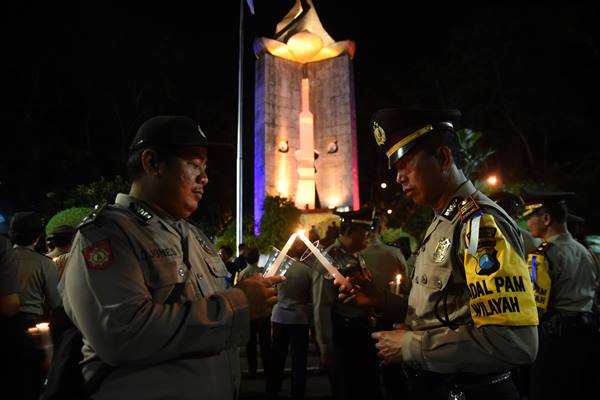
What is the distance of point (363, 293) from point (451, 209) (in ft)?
2.73

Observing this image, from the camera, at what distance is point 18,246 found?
16.3ft

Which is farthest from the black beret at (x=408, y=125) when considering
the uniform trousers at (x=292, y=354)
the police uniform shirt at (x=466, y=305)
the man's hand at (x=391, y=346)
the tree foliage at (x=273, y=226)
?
the tree foliage at (x=273, y=226)

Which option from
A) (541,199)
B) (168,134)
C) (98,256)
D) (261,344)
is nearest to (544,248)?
(541,199)

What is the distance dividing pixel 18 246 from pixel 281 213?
19.4 meters

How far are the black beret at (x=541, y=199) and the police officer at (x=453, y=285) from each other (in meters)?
2.73

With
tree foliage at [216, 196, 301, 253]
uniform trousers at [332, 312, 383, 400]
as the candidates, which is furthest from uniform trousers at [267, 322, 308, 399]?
tree foliage at [216, 196, 301, 253]

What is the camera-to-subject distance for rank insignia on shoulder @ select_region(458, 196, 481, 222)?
2.16 m

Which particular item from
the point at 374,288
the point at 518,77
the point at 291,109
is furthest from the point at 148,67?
the point at 374,288

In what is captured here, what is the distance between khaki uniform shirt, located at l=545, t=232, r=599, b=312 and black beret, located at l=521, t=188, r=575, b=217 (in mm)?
535

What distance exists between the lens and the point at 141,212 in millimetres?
2064

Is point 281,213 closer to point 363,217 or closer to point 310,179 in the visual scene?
point 310,179

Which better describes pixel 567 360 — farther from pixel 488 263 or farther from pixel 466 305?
pixel 488 263

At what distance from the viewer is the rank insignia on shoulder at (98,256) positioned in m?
1.76

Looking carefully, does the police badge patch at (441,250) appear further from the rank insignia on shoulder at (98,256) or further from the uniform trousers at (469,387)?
the rank insignia on shoulder at (98,256)
